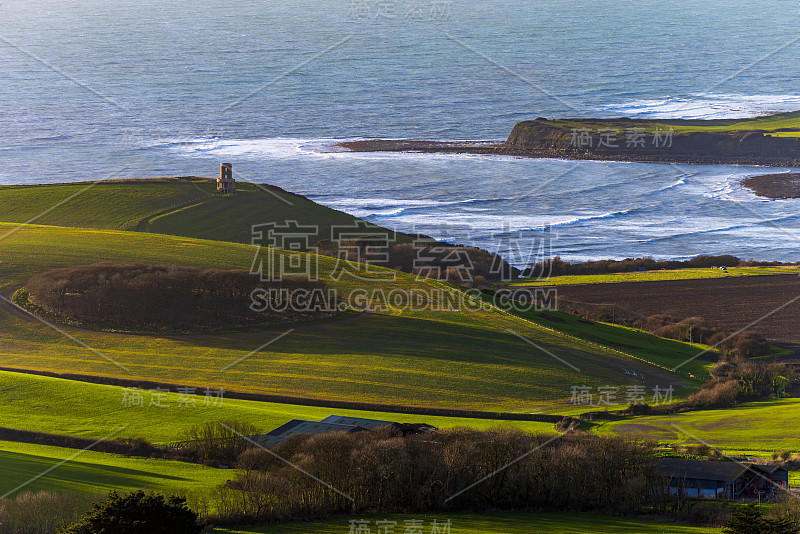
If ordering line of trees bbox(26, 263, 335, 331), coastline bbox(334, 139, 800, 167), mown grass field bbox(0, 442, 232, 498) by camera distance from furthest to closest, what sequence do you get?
coastline bbox(334, 139, 800, 167), line of trees bbox(26, 263, 335, 331), mown grass field bbox(0, 442, 232, 498)

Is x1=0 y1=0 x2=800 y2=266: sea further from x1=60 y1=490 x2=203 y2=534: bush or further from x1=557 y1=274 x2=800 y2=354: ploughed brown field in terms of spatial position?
x1=60 y1=490 x2=203 y2=534: bush

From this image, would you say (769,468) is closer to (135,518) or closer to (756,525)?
(756,525)

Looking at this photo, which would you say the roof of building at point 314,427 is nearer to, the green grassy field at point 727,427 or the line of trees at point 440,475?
the line of trees at point 440,475

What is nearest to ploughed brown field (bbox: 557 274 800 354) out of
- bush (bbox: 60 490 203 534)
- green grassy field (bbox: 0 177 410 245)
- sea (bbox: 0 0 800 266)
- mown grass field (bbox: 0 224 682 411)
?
sea (bbox: 0 0 800 266)

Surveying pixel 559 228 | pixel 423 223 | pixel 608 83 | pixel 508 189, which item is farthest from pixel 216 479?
pixel 608 83

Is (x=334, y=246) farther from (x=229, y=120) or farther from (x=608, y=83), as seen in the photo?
(x=608, y=83)

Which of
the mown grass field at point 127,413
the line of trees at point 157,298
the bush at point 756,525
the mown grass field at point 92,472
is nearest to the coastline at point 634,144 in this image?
the line of trees at point 157,298
